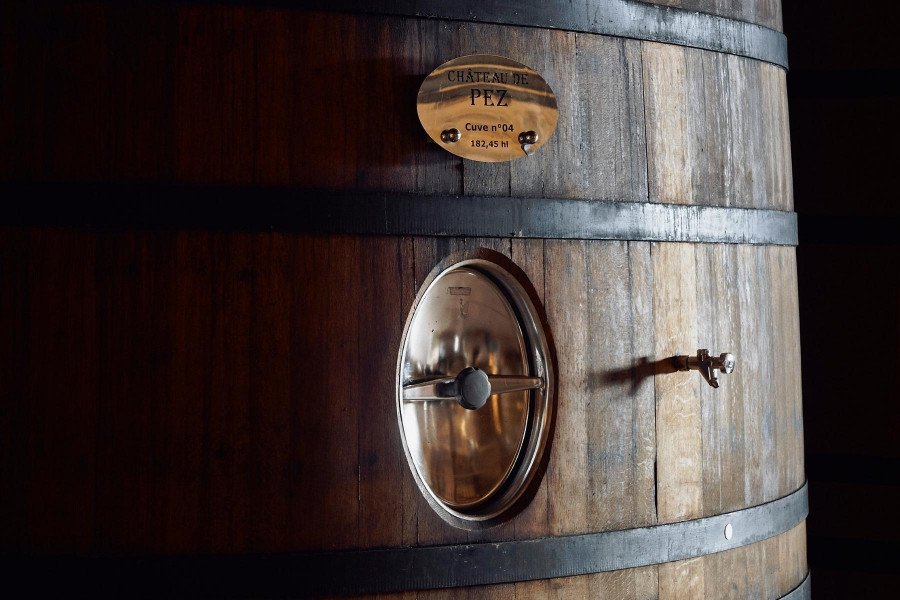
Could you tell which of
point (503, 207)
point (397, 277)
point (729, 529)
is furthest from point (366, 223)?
point (729, 529)

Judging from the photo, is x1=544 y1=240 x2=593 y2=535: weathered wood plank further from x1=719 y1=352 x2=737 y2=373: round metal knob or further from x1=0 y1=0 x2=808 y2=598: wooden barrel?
x1=719 y1=352 x2=737 y2=373: round metal knob

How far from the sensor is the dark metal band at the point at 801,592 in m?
2.67

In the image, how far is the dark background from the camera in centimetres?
355

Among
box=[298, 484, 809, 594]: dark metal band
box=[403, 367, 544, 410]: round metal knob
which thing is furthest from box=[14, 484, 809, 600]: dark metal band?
box=[403, 367, 544, 410]: round metal knob

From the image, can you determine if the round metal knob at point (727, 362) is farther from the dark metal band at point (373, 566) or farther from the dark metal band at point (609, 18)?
the dark metal band at point (609, 18)

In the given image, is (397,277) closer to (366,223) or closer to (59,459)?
(366,223)

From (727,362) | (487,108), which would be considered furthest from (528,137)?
(727,362)

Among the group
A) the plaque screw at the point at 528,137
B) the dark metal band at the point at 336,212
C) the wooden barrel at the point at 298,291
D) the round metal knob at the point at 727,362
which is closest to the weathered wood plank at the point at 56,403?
the wooden barrel at the point at 298,291

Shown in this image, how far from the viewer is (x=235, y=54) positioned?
6.77 feet

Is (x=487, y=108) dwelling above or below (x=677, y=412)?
above

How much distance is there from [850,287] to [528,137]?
195 cm

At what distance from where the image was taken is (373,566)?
2.07 meters

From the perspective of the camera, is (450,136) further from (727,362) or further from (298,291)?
(727,362)

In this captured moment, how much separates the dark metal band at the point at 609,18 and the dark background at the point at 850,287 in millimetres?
1098
